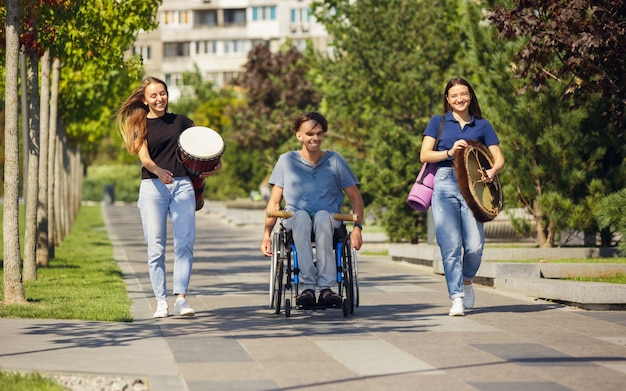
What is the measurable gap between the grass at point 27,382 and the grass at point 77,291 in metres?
3.36

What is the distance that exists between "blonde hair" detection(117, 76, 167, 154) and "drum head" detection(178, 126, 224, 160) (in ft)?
1.21

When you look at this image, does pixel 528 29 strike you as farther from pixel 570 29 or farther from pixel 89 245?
pixel 89 245

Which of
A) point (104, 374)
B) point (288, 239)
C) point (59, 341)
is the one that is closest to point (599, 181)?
point (288, 239)

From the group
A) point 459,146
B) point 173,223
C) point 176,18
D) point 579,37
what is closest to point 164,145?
point 173,223

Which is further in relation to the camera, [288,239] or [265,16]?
[265,16]

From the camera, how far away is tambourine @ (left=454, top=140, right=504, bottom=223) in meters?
11.0

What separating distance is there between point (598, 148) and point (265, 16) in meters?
99.7

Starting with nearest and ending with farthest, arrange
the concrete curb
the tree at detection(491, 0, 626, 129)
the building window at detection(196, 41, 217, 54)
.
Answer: the concrete curb
the tree at detection(491, 0, 626, 129)
the building window at detection(196, 41, 217, 54)

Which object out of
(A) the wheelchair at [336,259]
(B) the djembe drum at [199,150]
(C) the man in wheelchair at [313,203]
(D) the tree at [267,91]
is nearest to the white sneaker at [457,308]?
(A) the wheelchair at [336,259]

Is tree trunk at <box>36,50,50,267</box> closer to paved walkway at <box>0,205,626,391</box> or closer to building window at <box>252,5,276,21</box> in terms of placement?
paved walkway at <box>0,205,626,391</box>

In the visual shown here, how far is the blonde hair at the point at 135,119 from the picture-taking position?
1118 cm

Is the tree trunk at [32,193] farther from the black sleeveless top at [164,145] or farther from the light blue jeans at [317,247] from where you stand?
the light blue jeans at [317,247]

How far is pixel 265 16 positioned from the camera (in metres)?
116

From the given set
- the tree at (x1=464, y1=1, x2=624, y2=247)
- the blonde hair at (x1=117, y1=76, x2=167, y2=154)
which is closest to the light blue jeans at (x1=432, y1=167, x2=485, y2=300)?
the blonde hair at (x1=117, y1=76, x2=167, y2=154)
